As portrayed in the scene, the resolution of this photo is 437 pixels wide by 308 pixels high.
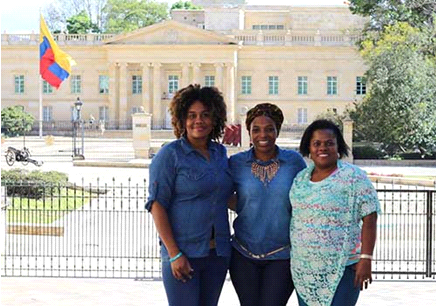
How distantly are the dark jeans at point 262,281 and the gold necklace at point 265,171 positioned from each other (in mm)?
401

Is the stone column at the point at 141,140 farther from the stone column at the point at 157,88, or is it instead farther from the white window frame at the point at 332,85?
the white window frame at the point at 332,85

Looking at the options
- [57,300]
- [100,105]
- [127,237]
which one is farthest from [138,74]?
[57,300]

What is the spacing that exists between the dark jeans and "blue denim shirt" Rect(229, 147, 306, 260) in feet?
0.13

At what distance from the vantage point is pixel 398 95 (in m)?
29.0

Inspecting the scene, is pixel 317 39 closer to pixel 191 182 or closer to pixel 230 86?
pixel 230 86

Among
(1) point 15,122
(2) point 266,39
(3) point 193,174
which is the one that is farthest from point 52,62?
(3) point 193,174

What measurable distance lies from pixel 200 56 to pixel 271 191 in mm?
49642

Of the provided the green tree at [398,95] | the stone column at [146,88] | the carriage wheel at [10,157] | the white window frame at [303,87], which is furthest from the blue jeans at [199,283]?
the white window frame at [303,87]

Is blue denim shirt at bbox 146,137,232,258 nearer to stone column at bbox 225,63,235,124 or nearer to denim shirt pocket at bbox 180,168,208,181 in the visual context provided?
denim shirt pocket at bbox 180,168,208,181

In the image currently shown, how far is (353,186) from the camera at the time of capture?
14.5 ft

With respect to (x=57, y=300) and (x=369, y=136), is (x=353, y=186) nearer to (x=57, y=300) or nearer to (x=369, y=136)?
(x=57, y=300)

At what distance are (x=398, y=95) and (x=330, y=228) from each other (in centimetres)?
2518

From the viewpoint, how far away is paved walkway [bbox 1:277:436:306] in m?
7.46

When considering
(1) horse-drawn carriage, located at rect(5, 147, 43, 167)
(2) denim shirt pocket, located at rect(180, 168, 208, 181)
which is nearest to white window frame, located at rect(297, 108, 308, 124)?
(1) horse-drawn carriage, located at rect(5, 147, 43, 167)
